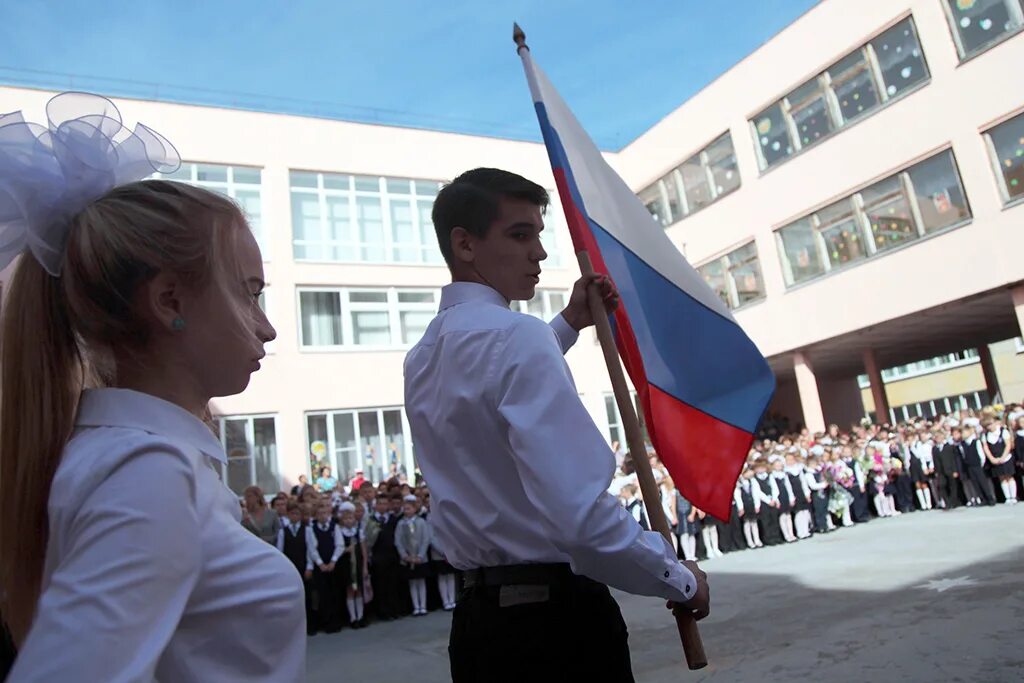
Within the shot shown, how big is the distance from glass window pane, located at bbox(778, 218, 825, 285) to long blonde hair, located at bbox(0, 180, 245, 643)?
21172mm

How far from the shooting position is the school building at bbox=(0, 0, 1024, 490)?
55.2 ft

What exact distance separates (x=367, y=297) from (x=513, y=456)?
21.1 metres

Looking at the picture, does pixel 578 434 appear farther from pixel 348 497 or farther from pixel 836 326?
pixel 836 326

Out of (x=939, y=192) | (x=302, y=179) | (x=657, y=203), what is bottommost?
(x=939, y=192)

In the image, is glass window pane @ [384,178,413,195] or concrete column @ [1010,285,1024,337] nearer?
concrete column @ [1010,285,1024,337]

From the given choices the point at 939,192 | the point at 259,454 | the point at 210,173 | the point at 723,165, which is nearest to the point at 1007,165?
the point at 939,192

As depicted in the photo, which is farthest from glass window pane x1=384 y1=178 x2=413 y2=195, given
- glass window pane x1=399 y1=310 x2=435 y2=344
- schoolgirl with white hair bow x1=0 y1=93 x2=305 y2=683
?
schoolgirl with white hair bow x1=0 y1=93 x2=305 y2=683

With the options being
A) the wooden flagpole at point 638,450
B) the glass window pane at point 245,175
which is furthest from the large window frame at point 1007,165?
the glass window pane at point 245,175

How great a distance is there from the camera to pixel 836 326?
781 inches

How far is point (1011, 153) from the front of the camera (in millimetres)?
15984

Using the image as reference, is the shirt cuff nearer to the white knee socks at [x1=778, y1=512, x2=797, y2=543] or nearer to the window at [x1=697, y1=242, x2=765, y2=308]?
the white knee socks at [x1=778, y1=512, x2=797, y2=543]

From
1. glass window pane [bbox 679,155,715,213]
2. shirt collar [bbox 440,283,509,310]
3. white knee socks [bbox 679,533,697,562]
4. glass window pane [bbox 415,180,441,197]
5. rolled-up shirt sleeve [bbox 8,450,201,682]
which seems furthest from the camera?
glass window pane [bbox 415,180,441,197]

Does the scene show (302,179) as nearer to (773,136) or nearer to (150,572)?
(773,136)

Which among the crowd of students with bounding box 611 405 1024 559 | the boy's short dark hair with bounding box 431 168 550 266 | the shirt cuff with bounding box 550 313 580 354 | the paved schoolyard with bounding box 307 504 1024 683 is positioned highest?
the boy's short dark hair with bounding box 431 168 550 266
